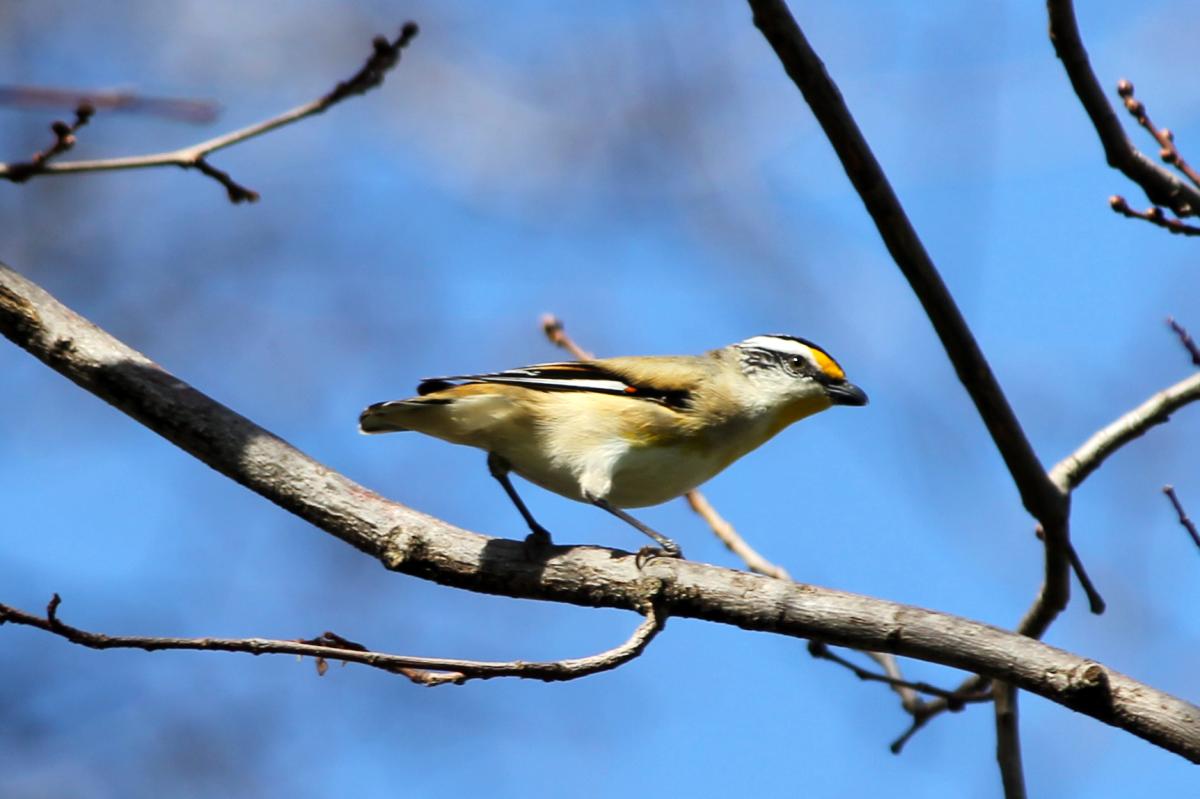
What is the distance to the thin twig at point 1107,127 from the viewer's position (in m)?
3.54

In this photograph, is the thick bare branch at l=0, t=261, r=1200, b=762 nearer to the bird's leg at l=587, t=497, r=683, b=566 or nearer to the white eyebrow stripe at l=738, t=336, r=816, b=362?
the bird's leg at l=587, t=497, r=683, b=566

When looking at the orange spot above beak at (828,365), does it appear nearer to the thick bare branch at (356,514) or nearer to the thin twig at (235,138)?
the thick bare branch at (356,514)

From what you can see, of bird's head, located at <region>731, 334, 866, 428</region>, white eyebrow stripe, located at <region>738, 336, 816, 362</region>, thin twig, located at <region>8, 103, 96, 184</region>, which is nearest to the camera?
thin twig, located at <region>8, 103, 96, 184</region>

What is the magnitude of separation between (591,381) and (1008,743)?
2.25 meters

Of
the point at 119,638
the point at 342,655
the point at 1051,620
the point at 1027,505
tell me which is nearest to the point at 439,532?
the point at 342,655

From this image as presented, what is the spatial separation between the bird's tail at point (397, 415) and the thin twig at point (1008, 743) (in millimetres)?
2501

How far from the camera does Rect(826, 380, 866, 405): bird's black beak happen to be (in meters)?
6.16

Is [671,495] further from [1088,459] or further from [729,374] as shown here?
[1088,459]

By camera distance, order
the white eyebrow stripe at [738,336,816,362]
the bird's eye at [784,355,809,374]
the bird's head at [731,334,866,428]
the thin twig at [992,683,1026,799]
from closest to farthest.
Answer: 1. the thin twig at [992,683,1026,799]
2. the bird's head at [731,334,866,428]
3. the bird's eye at [784,355,809,374]
4. the white eyebrow stripe at [738,336,816,362]

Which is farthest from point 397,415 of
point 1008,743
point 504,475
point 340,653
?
point 1008,743

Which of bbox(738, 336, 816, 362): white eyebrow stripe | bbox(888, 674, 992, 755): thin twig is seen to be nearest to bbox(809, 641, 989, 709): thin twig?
bbox(888, 674, 992, 755): thin twig

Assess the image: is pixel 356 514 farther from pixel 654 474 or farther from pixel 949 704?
pixel 949 704

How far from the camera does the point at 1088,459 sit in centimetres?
446

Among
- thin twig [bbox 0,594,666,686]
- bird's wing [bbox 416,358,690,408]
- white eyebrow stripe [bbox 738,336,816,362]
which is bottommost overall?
thin twig [bbox 0,594,666,686]
